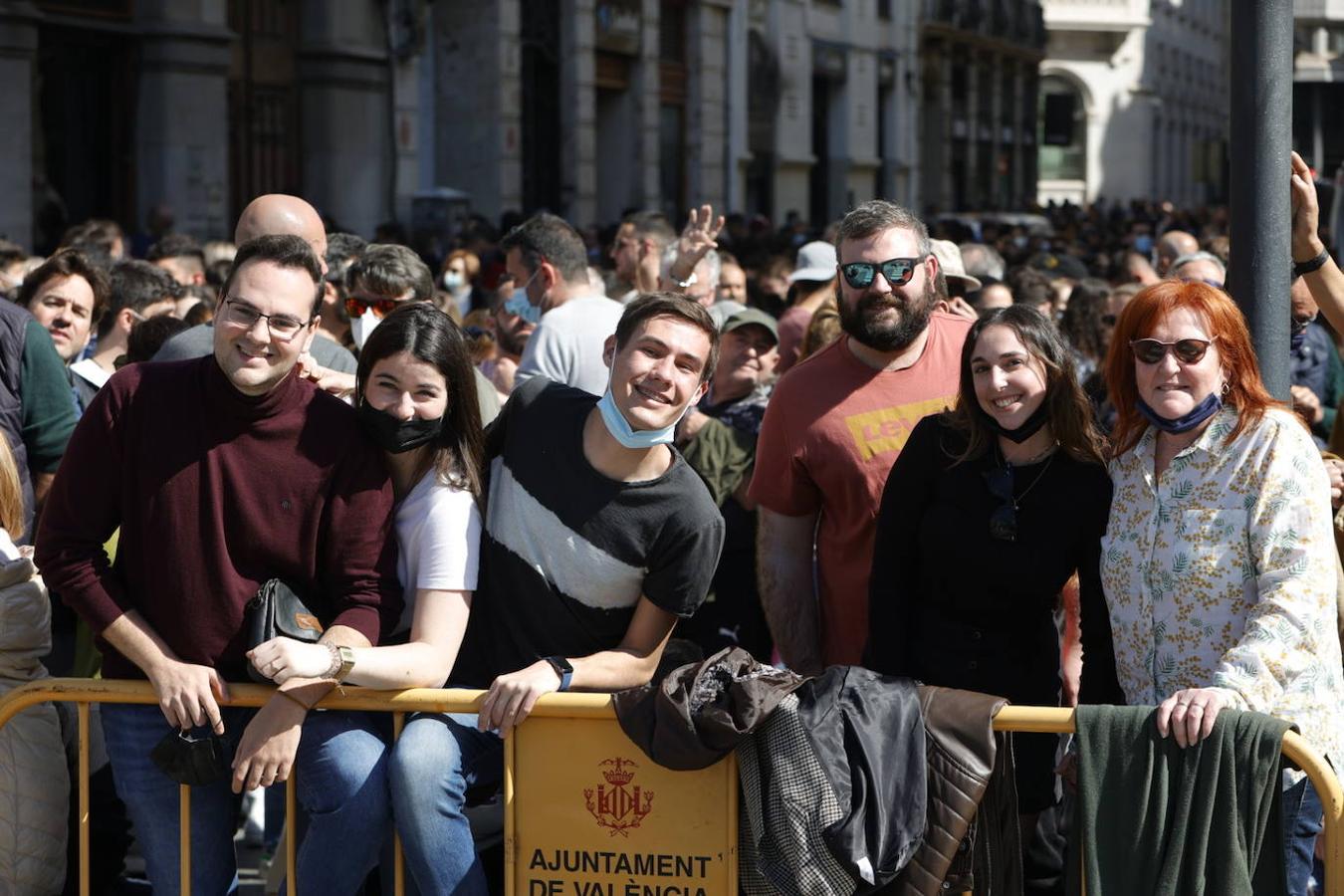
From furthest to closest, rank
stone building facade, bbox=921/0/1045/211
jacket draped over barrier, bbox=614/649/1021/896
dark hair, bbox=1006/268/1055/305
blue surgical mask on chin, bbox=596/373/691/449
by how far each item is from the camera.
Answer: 1. stone building facade, bbox=921/0/1045/211
2. dark hair, bbox=1006/268/1055/305
3. blue surgical mask on chin, bbox=596/373/691/449
4. jacket draped over barrier, bbox=614/649/1021/896

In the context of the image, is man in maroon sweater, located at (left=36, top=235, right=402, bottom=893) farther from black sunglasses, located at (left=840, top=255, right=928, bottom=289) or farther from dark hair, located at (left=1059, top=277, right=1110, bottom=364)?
dark hair, located at (left=1059, top=277, right=1110, bottom=364)

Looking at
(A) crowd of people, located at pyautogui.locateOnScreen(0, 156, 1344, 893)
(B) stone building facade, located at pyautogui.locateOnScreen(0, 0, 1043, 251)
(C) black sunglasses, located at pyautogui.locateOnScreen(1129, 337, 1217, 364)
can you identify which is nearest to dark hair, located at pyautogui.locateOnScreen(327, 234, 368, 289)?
(A) crowd of people, located at pyautogui.locateOnScreen(0, 156, 1344, 893)

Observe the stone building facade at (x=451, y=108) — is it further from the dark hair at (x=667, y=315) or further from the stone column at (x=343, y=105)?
the dark hair at (x=667, y=315)

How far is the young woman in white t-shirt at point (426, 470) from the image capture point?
4293 mm

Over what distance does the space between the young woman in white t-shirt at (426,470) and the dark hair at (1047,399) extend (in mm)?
1231

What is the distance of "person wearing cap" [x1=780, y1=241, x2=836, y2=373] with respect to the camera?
814 centimetres

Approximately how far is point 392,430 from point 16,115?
13.0 meters

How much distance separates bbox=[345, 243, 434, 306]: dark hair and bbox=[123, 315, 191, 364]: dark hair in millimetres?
635

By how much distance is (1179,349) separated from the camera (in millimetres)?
4211

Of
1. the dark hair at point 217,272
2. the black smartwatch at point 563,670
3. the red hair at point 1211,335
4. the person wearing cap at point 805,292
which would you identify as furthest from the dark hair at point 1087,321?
the dark hair at point 217,272

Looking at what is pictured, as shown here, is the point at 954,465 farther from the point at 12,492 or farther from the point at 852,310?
the point at 12,492

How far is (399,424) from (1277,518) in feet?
6.61

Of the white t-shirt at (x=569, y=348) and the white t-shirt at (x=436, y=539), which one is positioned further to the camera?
the white t-shirt at (x=569, y=348)

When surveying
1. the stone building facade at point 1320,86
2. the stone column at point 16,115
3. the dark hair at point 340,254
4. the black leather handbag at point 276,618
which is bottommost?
the black leather handbag at point 276,618
